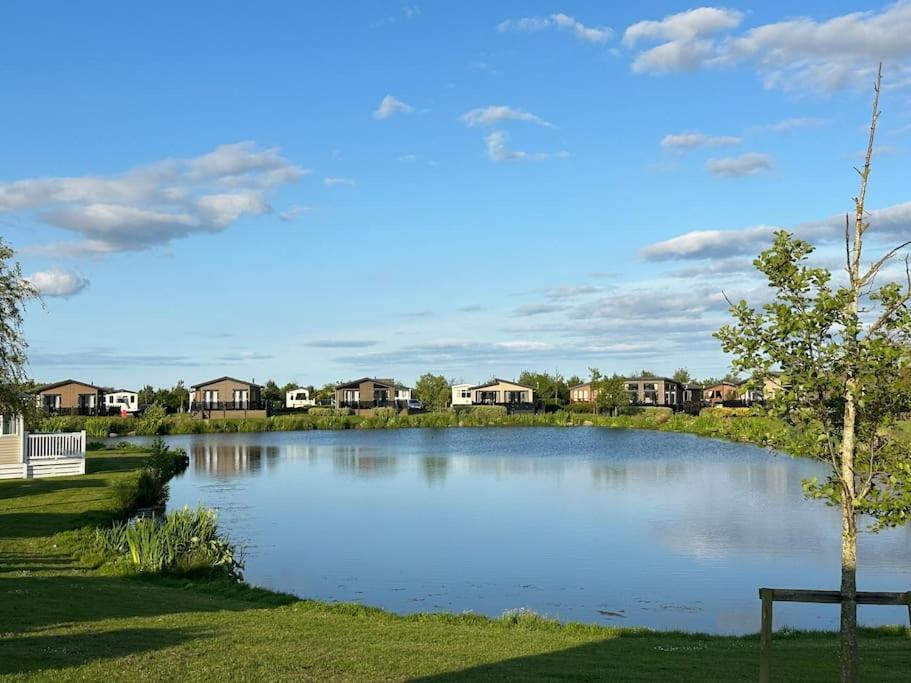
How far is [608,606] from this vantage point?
1591cm

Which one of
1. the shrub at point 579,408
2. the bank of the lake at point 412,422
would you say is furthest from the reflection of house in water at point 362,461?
the shrub at point 579,408

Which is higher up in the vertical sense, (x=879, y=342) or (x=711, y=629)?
(x=879, y=342)

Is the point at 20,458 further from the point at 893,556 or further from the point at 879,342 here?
the point at 879,342

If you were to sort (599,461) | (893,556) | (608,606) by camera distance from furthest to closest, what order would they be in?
1. (599,461)
2. (893,556)
3. (608,606)

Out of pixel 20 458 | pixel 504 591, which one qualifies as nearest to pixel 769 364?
pixel 504 591

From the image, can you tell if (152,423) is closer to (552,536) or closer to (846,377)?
(552,536)

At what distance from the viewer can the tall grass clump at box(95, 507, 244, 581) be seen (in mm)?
15914

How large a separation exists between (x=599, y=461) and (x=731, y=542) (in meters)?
26.0

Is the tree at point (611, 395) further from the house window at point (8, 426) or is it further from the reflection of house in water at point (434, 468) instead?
the house window at point (8, 426)

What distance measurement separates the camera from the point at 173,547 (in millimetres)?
16516

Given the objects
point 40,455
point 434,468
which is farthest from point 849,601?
point 434,468

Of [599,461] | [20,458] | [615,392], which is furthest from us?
[615,392]

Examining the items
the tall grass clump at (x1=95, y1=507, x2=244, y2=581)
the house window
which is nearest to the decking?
the house window

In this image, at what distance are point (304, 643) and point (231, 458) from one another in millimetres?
43128
